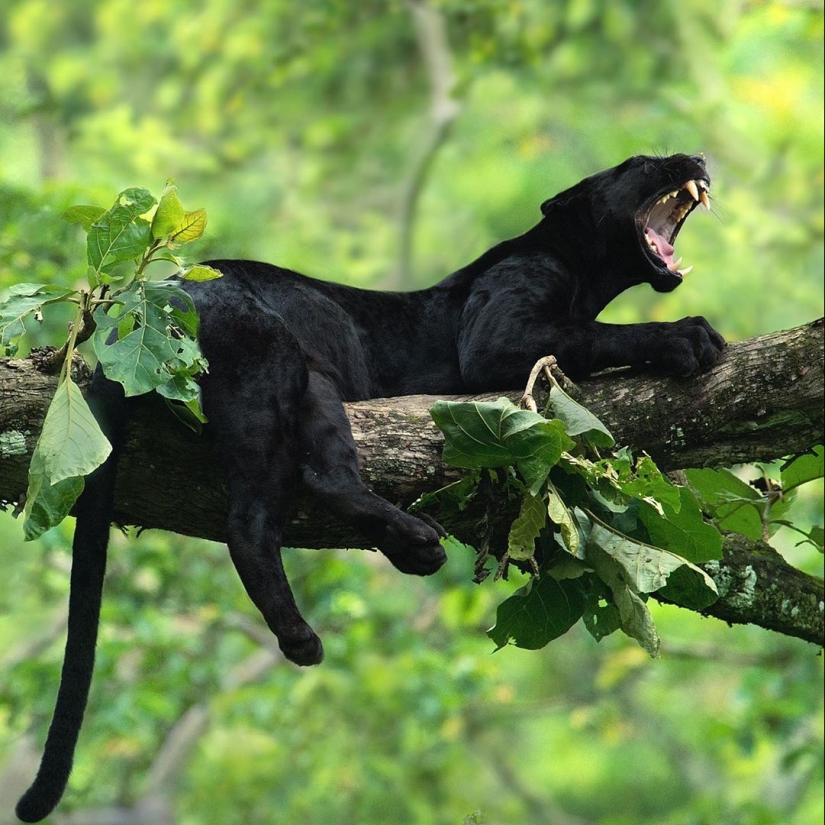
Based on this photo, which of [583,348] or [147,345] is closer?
[147,345]

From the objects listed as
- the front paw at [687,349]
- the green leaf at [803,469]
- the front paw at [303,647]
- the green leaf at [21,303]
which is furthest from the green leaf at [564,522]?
the green leaf at [21,303]

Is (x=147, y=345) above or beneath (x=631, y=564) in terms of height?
above

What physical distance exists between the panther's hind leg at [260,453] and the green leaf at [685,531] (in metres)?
0.70

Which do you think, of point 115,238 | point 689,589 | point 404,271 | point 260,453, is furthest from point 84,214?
point 404,271

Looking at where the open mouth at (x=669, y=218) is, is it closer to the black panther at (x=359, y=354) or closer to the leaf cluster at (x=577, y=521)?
the black panther at (x=359, y=354)

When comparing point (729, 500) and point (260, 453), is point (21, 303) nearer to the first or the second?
point (260, 453)

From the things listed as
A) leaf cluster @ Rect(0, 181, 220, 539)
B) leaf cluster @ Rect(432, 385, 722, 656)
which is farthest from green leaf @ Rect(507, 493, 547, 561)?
leaf cluster @ Rect(0, 181, 220, 539)

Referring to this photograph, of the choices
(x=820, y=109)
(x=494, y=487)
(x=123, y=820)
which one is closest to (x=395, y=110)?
(x=820, y=109)

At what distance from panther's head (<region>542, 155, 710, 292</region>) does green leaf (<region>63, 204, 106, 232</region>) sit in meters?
1.46

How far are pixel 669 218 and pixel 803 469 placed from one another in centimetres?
84

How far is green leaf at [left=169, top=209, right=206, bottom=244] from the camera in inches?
80.4

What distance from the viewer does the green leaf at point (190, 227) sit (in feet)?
6.70

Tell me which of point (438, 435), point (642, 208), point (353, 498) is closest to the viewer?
point (353, 498)

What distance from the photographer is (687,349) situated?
2.36 m
